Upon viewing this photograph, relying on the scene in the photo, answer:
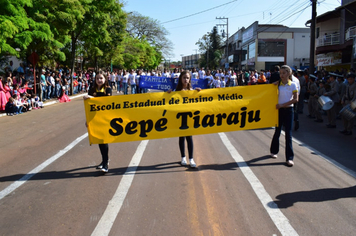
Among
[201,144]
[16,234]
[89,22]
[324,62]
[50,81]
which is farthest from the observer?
[324,62]

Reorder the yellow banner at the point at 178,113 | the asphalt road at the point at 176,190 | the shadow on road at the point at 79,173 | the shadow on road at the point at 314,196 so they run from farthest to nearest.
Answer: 1. the yellow banner at the point at 178,113
2. the shadow on road at the point at 79,173
3. the shadow on road at the point at 314,196
4. the asphalt road at the point at 176,190

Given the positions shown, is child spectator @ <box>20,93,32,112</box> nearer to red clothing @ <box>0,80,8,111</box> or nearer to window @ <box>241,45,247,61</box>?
red clothing @ <box>0,80,8,111</box>

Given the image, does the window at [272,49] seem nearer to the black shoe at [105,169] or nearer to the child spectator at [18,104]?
the child spectator at [18,104]

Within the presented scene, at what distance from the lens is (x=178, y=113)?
20.7 ft

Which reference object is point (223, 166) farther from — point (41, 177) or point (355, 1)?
point (355, 1)

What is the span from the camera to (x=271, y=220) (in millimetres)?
4078

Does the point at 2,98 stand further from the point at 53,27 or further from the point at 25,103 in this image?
the point at 53,27

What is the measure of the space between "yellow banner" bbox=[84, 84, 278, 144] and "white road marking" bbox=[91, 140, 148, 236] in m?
0.67

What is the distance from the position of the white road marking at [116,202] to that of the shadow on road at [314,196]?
216cm

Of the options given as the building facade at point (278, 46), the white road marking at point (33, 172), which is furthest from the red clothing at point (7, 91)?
the building facade at point (278, 46)

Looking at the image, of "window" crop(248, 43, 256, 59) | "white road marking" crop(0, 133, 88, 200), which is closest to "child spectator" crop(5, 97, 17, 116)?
"white road marking" crop(0, 133, 88, 200)

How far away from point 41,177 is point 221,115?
11.8ft

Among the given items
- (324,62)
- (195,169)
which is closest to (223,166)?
(195,169)

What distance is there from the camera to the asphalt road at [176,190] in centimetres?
399
